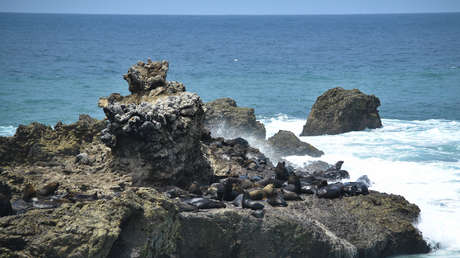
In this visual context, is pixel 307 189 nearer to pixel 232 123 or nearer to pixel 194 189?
pixel 194 189

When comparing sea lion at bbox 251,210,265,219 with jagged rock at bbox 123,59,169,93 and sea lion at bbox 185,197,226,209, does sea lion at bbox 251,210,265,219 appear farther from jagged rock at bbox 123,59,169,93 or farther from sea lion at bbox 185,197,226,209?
jagged rock at bbox 123,59,169,93

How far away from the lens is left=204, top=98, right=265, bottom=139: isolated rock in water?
22.8m

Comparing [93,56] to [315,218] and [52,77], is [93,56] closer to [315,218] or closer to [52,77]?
[52,77]

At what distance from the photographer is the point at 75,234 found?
24.2 ft

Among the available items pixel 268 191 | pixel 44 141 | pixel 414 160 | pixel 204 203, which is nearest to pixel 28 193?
pixel 204 203

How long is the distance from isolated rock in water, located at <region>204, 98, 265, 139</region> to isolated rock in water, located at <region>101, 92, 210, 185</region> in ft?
32.7

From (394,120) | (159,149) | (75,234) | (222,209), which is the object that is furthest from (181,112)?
(394,120)

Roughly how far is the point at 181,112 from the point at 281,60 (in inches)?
2097

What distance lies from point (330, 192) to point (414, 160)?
32.7ft

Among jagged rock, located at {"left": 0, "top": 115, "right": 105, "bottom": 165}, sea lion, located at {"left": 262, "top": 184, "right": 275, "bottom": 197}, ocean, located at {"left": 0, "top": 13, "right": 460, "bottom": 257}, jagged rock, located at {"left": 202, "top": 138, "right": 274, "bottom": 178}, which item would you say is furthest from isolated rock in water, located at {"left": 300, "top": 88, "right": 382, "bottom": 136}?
sea lion, located at {"left": 262, "top": 184, "right": 275, "bottom": 197}

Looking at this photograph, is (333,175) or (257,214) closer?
(257,214)

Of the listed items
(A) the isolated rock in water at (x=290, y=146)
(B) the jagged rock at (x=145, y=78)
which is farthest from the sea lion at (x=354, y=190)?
(A) the isolated rock in water at (x=290, y=146)

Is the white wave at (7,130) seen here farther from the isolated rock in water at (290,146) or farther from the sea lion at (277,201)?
the sea lion at (277,201)

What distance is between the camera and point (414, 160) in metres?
21.2
